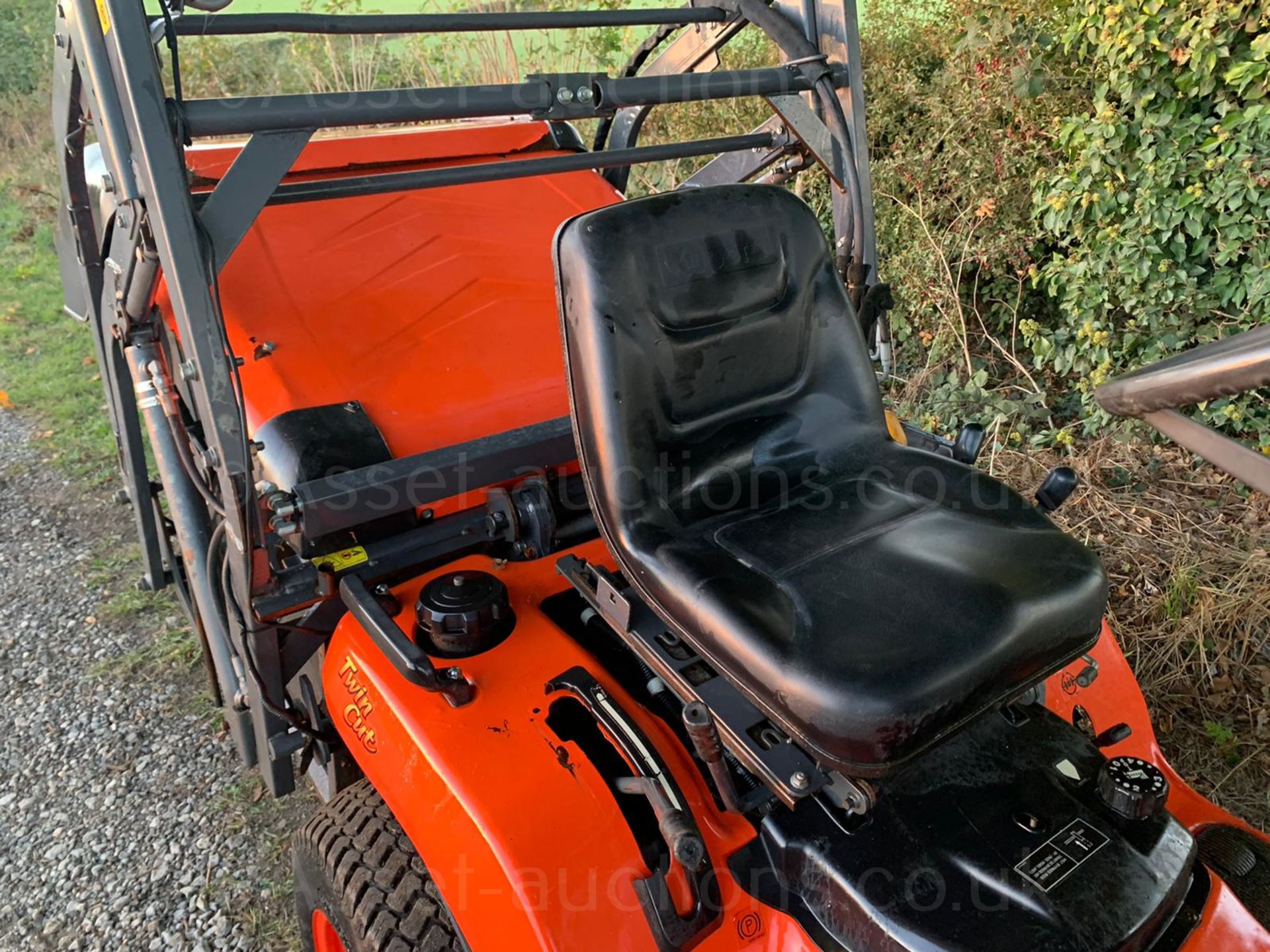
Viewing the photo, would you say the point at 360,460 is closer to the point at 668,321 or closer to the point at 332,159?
the point at 668,321

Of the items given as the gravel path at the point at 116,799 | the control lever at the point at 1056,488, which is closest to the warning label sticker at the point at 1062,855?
the control lever at the point at 1056,488

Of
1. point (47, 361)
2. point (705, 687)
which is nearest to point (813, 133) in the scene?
point (705, 687)

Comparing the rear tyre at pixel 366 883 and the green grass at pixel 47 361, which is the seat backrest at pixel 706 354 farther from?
the green grass at pixel 47 361

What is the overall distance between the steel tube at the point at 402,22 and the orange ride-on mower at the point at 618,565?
0.01m

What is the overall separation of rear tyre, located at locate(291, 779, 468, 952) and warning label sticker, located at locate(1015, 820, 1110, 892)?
2.82 ft

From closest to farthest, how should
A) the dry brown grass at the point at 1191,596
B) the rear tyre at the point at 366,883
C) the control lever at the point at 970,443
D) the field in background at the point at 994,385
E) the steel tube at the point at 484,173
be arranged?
the rear tyre at the point at 366,883
the steel tube at the point at 484,173
the control lever at the point at 970,443
the dry brown grass at the point at 1191,596
the field in background at the point at 994,385

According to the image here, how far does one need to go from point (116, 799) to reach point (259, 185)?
1826mm

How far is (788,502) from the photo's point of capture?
1.65 metres

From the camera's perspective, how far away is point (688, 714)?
124cm

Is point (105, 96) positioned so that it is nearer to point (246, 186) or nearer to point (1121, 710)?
point (246, 186)

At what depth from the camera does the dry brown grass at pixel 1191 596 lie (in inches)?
99.0

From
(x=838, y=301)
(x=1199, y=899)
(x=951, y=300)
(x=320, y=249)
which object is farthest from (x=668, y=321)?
(x=951, y=300)

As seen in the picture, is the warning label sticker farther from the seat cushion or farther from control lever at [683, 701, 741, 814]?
control lever at [683, 701, 741, 814]

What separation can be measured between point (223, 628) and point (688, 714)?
1358mm
